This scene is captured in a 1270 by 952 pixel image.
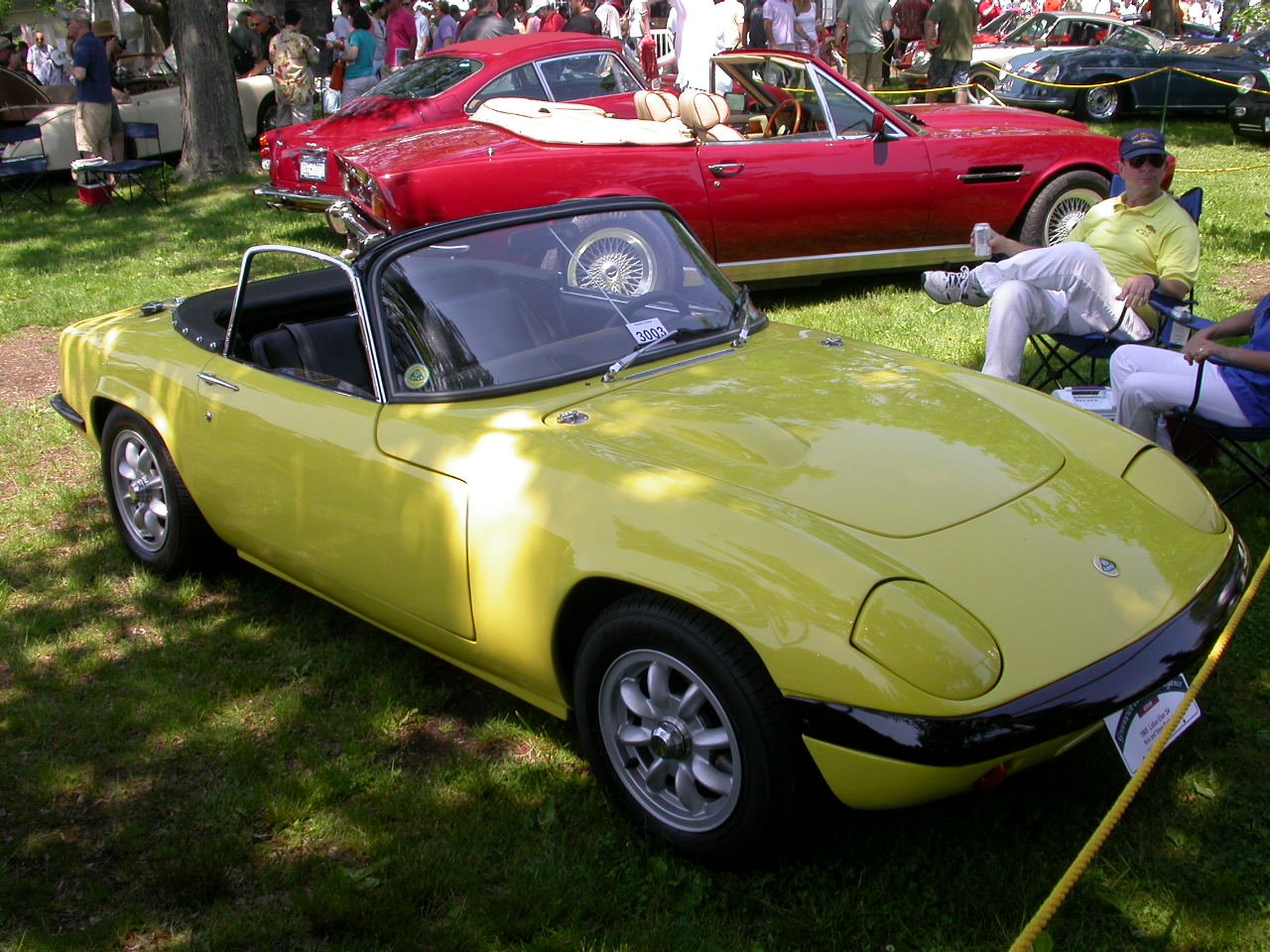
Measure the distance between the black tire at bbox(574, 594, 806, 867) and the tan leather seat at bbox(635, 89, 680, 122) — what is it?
20.2 feet

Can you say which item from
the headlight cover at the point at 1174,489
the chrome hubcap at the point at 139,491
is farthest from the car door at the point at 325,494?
the headlight cover at the point at 1174,489

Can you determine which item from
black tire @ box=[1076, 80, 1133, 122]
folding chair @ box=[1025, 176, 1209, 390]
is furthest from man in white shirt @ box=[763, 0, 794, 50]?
folding chair @ box=[1025, 176, 1209, 390]

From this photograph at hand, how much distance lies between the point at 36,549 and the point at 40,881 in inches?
92.4

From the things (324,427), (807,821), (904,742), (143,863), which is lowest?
(143,863)

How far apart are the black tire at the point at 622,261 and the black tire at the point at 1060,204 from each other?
4.79m

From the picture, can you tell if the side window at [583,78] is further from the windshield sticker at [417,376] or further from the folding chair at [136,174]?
the windshield sticker at [417,376]

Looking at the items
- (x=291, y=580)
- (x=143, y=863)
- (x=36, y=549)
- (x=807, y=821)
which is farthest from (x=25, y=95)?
(x=807, y=821)

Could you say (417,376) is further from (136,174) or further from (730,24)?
(136,174)

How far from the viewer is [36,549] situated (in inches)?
194

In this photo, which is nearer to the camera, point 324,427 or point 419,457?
point 419,457

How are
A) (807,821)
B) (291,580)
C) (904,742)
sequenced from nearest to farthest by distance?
(904,742) < (807,821) < (291,580)

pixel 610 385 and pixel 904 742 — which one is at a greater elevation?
pixel 610 385

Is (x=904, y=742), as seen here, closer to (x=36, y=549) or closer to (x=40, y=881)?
(x=40, y=881)

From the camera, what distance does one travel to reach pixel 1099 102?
15.4 metres
